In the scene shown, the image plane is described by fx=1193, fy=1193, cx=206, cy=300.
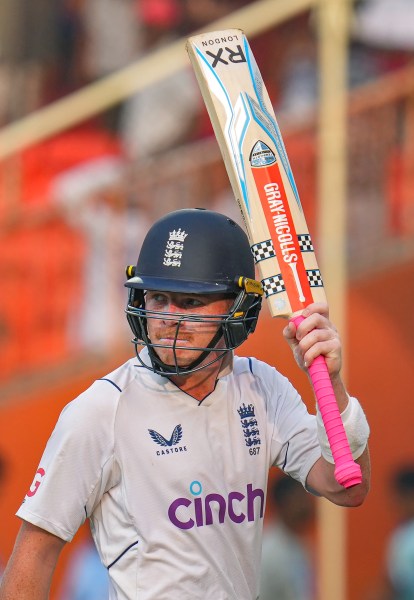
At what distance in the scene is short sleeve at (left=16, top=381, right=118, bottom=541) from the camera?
2863mm

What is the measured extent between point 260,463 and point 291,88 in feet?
18.9

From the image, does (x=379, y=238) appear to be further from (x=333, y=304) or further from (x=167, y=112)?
(x=167, y=112)

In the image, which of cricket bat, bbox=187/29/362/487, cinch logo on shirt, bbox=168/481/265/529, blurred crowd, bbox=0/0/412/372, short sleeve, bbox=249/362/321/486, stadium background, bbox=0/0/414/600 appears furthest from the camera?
blurred crowd, bbox=0/0/412/372

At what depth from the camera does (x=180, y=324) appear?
2.95 m

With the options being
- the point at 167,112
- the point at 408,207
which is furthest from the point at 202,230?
the point at 167,112

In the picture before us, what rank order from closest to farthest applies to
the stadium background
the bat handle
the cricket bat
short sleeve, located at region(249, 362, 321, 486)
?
the bat handle, the cricket bat, short sleeve, located at region(249, 362, 321, 486), the stadium background

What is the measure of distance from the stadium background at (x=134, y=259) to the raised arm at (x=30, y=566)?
161 inches

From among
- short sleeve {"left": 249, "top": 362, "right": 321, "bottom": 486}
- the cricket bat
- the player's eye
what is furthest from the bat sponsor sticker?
short sleeve {"left": 249, "top": 362, "right": 321, "bottom": 486}

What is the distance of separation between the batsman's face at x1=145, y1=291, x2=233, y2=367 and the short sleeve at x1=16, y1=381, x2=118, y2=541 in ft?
0.73

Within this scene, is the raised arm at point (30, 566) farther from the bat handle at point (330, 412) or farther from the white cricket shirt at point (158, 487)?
the bat handle at point (330, 412)

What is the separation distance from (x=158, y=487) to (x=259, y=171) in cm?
86

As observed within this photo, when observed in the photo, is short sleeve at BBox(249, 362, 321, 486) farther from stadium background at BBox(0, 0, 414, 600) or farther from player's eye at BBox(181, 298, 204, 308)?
stadium background at BBox(0, 0, 414, 600)

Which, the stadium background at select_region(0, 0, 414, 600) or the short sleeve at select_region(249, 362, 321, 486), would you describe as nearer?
the short sleeve at select_region(249, 362, 321, 486)

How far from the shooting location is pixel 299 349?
113 inches
